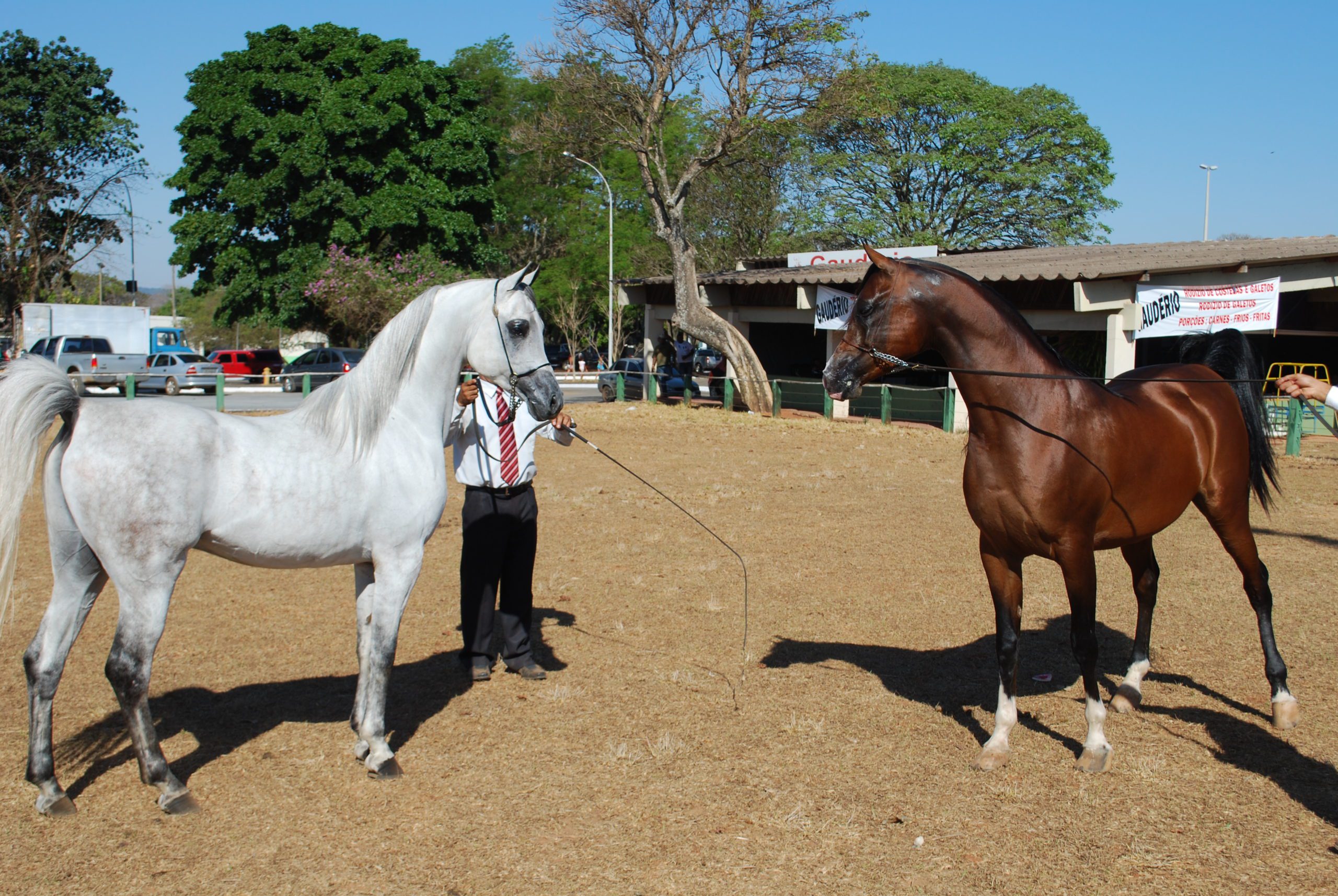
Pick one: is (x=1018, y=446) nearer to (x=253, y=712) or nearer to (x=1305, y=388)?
(x=1305, y=388)

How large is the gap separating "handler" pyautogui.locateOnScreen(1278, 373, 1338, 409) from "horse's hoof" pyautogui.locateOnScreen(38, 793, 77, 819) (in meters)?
5.50

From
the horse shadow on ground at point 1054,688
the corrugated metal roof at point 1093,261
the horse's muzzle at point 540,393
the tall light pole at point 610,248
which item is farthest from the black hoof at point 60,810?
the tall light pole at point 610,248

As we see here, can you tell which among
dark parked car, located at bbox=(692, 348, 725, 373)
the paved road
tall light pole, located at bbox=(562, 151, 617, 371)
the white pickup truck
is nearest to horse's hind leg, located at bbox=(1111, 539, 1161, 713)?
the paved road

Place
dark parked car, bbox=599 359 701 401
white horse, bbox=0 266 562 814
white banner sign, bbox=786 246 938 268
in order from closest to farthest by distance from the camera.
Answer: white horse, bbox=0 266 562 814 → white banner sign, bbox=786 246 938 268 → dark parked car, bbox=599 359 701 401

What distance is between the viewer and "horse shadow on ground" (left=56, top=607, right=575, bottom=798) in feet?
15.1

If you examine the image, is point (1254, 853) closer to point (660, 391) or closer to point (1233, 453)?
point (1233, 453)

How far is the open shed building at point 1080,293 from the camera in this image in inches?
707

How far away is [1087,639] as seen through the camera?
4.68 metres

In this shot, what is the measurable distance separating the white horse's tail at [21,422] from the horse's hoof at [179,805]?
0.98 meters

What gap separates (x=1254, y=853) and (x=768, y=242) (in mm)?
41449

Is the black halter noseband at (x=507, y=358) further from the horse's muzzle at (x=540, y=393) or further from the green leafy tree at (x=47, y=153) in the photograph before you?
the green leafy tree at (x=47, y=153)

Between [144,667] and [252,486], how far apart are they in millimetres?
841

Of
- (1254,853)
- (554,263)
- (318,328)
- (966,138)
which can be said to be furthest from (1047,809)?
(554,263)

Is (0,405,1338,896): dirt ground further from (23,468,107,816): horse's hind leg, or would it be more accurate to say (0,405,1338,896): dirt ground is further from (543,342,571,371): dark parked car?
(543,342,571,371): dark parked car
